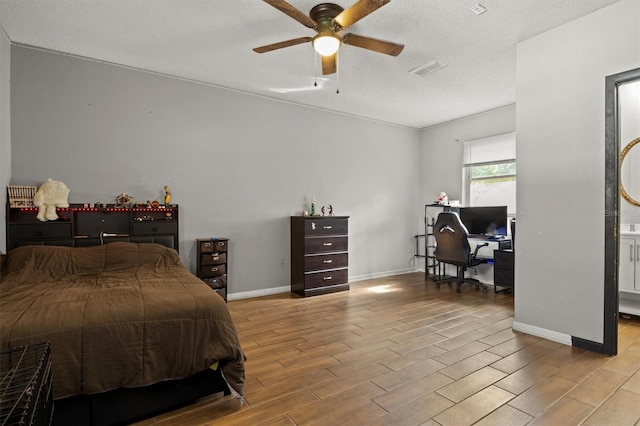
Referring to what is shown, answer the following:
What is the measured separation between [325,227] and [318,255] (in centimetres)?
42

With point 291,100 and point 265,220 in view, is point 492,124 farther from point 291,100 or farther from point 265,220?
point 265,220

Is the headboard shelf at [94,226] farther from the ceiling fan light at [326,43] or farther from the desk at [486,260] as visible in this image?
the desk at [486,260]

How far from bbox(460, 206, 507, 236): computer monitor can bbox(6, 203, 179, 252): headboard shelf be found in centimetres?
434

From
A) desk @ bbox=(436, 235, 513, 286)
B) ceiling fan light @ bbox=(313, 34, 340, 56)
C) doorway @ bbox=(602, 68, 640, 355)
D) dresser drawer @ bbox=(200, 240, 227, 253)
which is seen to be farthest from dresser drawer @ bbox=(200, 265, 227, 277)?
doorway @ bbox=(602, 68, 640, 355)

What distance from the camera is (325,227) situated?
4.74 meters

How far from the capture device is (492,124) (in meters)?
5.34

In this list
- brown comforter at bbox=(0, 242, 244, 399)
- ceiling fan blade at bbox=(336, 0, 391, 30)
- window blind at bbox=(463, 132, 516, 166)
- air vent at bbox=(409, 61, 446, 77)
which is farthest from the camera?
Answer: window blind at bbox=(463, 132, 516, 166)

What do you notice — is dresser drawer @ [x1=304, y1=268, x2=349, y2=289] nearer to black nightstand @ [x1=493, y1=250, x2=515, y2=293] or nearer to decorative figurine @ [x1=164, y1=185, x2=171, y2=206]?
decorative figurine @ [x1=164, y1=185, x2=171, y2=206]

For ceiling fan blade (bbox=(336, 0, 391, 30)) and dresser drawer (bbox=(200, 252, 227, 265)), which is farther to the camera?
dresser drawer (bbox=(200, 252, 227, 265))

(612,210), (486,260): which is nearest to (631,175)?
(612,210)

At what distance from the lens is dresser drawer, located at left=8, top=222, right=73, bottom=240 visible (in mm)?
3100

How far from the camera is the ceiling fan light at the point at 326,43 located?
2488mm

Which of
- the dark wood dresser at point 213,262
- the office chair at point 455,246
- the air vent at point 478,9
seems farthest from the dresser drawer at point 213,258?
the air vent at point 478,9

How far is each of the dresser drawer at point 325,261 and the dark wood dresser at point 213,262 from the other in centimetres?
111
